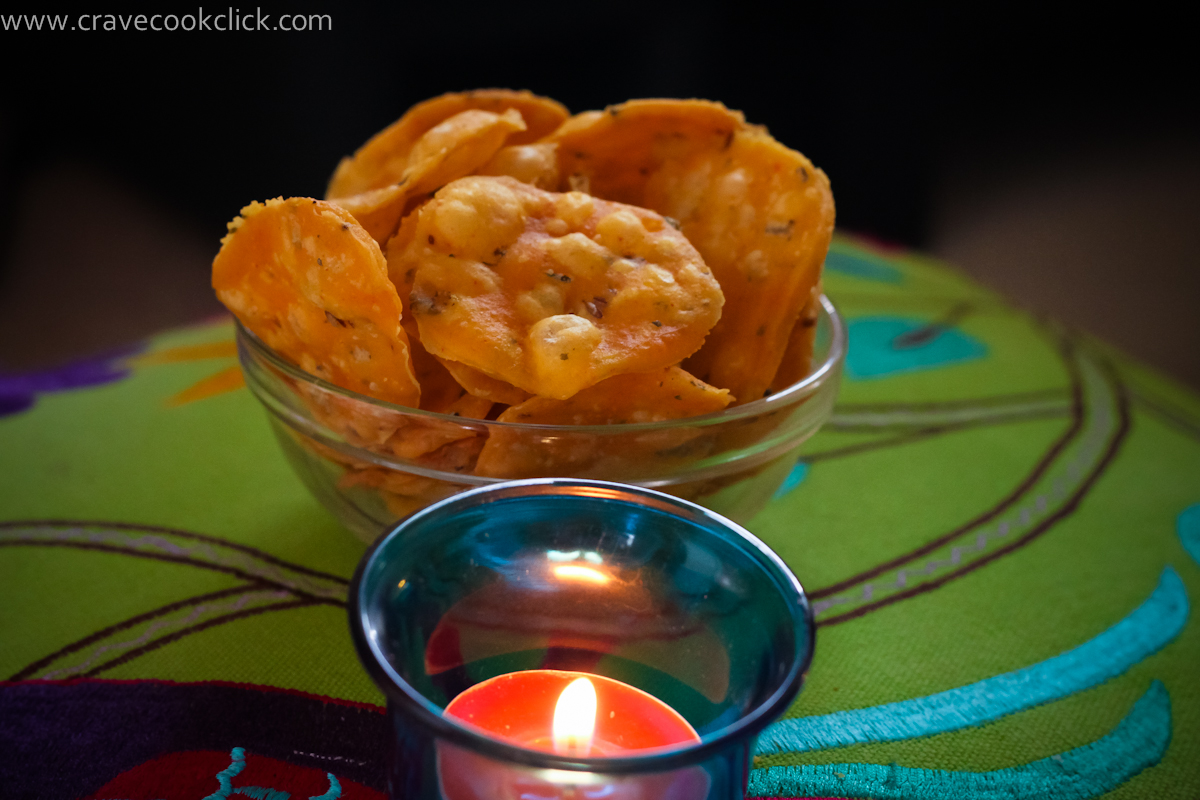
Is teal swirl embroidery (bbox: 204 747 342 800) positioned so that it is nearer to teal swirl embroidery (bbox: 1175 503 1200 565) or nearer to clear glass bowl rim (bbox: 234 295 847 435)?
clear glass bowl rim (bbox: 234 295 847 435)

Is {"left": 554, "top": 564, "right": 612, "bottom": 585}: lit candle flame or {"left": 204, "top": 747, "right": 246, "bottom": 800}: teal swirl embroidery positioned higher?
{"left": 554, "top": 564, "right": 612, "bottom": 585}: lit candle flame

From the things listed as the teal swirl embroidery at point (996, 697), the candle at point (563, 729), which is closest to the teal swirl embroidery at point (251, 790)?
the candle at point (563, 729)

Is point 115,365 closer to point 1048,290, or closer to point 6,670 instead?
point 6,670

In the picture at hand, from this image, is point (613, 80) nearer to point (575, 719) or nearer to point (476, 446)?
point (476, 446)

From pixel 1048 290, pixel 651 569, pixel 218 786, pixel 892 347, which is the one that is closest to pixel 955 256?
pixel 1048 290

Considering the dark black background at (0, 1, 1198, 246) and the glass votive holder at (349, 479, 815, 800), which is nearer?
the glass votive holder at (349, 479, 815, 800)

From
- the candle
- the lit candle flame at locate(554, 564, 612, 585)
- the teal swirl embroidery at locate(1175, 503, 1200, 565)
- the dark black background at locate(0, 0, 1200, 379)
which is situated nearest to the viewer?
the candle

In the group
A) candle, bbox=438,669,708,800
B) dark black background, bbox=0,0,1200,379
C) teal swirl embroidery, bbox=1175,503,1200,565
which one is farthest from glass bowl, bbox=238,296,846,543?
dark black background, bbox=0,0,1200,379

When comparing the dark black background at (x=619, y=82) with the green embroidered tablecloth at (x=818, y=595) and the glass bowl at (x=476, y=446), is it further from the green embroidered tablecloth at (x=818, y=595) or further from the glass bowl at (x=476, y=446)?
the glass bowl at (x=476, y=446)
